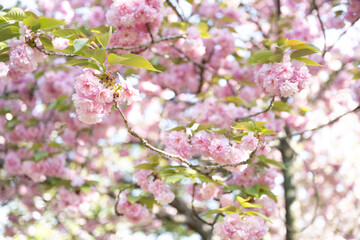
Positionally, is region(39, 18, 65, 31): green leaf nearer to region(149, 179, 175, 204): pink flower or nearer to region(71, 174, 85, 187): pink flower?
region(149, 179, 175, 204): pink flower

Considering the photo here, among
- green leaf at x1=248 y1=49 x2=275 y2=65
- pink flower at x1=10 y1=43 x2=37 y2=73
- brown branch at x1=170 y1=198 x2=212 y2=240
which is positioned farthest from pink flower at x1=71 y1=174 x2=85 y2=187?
green leaf at x1=248 y1=49 x2=275 y2=65

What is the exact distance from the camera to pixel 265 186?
2.27 m

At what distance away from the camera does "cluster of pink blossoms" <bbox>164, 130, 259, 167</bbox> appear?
6.07 ft

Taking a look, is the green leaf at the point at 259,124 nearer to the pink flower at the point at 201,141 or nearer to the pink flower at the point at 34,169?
the pink flower at the point at 201,141

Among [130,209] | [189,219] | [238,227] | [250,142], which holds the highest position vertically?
[250,142]

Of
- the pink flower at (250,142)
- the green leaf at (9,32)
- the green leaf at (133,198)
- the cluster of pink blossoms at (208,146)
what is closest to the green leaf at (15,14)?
the green leaf at (9,32)

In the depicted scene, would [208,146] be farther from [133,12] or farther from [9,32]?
[9,32]

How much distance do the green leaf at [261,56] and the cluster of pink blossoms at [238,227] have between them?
2.73 feet

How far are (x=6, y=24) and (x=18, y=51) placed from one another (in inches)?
6.0

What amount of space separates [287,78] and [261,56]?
18cm

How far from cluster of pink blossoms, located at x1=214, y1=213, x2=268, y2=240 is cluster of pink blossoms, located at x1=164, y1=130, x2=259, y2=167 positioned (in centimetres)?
31

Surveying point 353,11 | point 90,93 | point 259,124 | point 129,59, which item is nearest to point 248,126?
point 259,124

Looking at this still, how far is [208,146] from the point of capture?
1.89 m

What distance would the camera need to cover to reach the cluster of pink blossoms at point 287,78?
172cm
